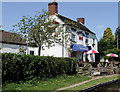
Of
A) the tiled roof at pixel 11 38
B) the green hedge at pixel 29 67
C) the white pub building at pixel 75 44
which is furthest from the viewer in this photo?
the white pub building at pixel 75 44

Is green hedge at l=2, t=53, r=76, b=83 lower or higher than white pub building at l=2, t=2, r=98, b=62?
lower

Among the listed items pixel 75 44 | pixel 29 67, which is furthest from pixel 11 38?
pixel 75 44

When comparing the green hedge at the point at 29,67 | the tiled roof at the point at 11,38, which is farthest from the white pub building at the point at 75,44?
the green hedge at the point at 29,67

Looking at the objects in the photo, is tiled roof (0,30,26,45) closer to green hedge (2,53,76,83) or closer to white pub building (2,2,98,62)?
white pub building (2,2,98,62)

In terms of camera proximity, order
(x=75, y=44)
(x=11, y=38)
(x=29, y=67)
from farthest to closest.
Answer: (x=75, y=44)
(x=11, y=38)
(x=29, y=67)

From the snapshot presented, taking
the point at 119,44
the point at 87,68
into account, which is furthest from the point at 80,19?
the point at 87,68

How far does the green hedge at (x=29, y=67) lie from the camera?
9.40 m

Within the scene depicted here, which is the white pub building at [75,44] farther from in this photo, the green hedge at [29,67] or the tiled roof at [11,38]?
the green hedge at [29,67]

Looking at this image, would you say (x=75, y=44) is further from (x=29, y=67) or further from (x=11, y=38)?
(x=29, y=67)

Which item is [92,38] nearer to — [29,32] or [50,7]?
[50,7]

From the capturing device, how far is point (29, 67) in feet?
34.9

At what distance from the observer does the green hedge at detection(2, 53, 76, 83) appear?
940 centimetres

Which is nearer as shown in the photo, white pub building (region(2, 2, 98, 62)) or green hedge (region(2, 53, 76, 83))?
green hedge (region(2, 53, 76, 83))

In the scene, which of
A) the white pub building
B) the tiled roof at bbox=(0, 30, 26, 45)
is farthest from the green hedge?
the white pub building
